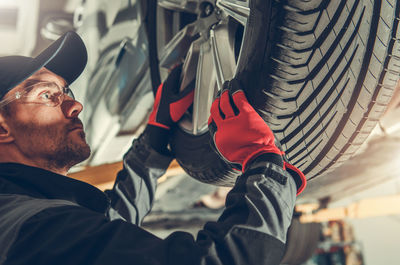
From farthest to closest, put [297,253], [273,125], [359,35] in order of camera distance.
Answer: [297,253]
[273,125]
[359,35]

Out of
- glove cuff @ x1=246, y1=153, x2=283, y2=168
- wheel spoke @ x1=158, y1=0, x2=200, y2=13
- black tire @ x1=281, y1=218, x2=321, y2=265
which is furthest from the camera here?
black tire @ x1=281, y1=218, x2=321, y2=265

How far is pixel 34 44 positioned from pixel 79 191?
1.40 meters

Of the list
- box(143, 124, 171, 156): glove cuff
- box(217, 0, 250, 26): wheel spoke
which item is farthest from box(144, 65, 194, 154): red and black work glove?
box(217, 0, 250, 26): wheel spoke

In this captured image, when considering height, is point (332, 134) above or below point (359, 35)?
below

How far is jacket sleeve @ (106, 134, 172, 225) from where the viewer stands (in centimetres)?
115

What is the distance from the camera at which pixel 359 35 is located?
0.75 meters

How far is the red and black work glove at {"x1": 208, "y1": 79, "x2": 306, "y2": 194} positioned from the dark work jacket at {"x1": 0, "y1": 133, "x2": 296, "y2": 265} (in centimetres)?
4

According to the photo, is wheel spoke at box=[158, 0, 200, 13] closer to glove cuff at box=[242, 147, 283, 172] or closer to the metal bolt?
the metal bolt

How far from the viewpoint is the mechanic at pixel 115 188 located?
648mm

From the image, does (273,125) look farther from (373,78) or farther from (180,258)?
(180,258)

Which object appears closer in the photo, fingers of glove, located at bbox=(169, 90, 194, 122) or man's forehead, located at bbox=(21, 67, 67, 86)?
man's forehead, located at bbox=(21, 67, 67, 86)

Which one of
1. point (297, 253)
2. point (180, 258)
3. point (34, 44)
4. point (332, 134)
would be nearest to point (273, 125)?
point (332, 134)

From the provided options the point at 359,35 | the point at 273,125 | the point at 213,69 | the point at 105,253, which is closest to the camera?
the point at 105,253

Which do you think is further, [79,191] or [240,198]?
[79,191]
